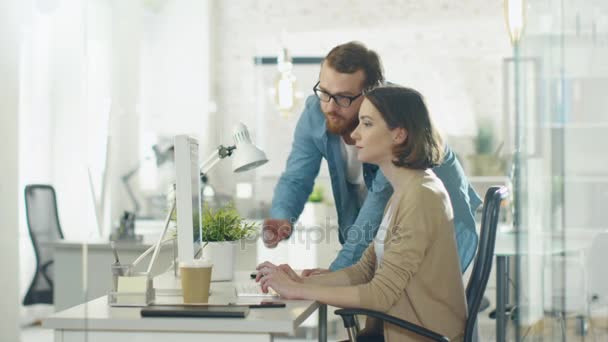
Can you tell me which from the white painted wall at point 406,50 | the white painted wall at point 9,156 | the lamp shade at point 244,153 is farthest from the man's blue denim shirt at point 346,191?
the white painted wall at point 406,50

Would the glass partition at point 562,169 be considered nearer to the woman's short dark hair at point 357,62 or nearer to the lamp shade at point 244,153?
the woman's short dark hair at point 357,62

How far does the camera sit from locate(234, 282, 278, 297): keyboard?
2.16 m

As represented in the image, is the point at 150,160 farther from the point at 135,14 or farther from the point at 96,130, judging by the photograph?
the point at 96,130

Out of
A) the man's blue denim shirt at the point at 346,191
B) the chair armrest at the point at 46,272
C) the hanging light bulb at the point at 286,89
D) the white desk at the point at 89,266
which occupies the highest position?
the hanging light bulb at the point at 286,89

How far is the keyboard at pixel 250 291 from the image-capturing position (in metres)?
2.16

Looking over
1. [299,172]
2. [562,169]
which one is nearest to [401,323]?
[562,169]

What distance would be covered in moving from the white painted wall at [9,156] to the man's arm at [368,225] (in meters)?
0.91

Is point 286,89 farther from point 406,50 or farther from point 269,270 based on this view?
point 269,270

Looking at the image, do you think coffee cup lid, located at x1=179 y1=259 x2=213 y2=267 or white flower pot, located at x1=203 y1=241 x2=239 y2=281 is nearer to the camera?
coffee cup lid, located at x1=179 y1=259 x2=213 y2=267

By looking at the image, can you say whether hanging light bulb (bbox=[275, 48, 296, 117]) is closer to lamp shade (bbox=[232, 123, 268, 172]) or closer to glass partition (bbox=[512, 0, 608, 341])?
lamp shade (bbox=[232, 123, 268, 172])

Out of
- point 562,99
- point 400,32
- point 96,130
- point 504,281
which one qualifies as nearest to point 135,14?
point 400,32

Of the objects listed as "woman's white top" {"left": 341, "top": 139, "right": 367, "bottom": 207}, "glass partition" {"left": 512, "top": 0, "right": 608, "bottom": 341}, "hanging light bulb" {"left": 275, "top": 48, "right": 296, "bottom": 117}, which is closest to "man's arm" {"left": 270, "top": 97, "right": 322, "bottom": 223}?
"woman's white top" {"left": 341, "top": 139, "right": 367, "bottom": 207}

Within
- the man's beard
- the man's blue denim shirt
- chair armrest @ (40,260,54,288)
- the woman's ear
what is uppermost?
the man's beard

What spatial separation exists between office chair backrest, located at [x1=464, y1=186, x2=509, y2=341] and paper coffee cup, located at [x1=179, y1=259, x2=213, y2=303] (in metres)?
0.62
